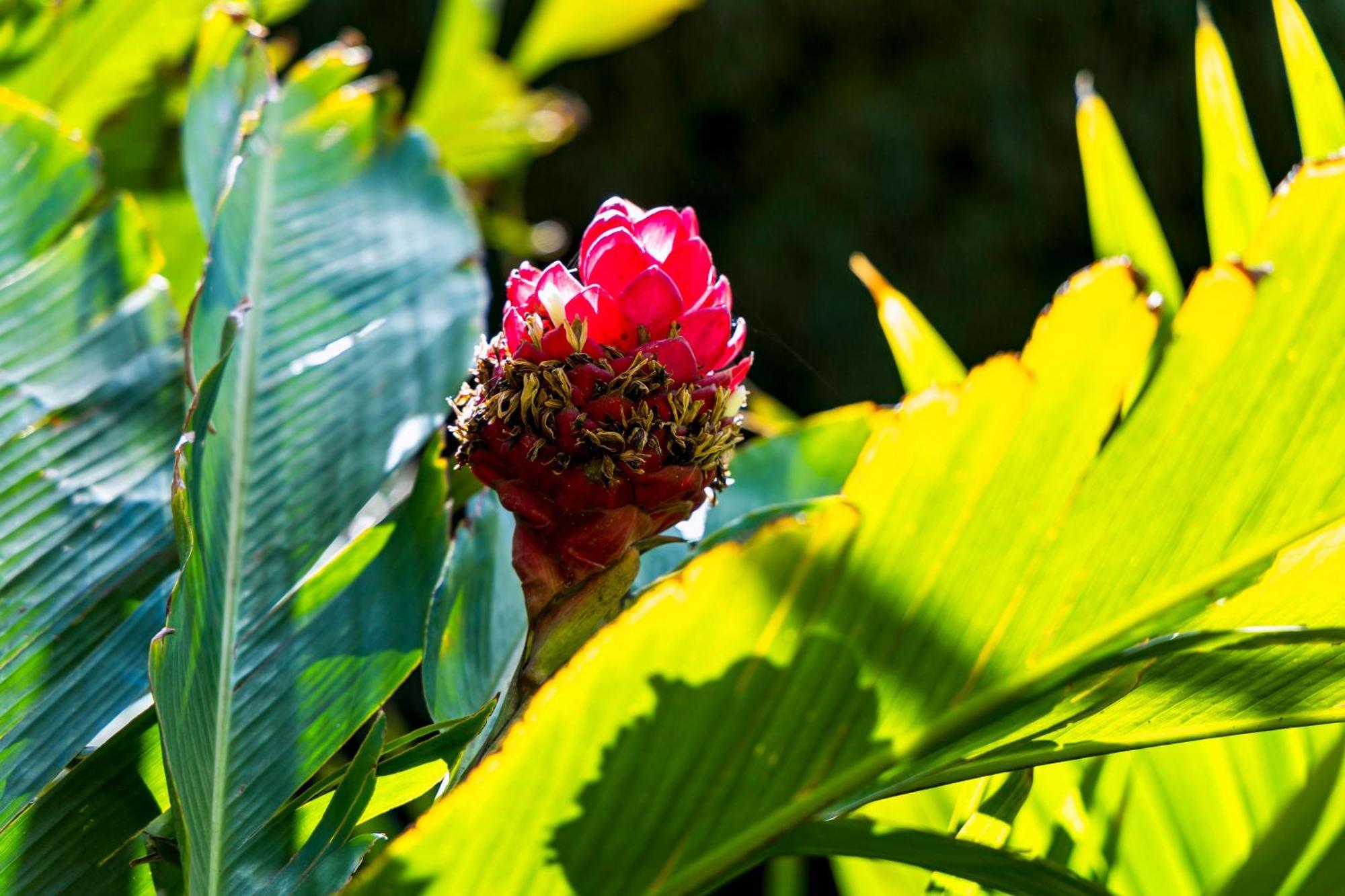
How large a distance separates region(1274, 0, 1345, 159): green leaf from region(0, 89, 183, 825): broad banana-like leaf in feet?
2.00

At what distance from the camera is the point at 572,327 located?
426mm

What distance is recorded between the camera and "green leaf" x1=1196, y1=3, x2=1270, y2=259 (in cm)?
63

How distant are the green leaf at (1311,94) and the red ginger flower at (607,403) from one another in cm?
33

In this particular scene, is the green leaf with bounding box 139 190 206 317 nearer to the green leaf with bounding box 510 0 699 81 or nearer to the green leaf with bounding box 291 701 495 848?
the green leaf with bounding box 291 701 495 848

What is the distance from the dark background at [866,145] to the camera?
122 inches

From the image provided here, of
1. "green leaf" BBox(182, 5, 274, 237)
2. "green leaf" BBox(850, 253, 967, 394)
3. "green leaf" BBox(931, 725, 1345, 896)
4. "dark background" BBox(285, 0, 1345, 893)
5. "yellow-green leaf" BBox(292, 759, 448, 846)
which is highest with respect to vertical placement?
"green leaf" BBox(182, 5, 274, 237)

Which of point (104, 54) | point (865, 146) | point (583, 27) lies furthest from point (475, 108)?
point (865, 146)

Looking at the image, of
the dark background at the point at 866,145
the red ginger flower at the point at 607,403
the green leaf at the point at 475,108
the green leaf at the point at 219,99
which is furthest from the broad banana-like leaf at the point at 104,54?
the dark background at the point at 866,145

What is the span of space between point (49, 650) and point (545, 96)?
1.51 metres

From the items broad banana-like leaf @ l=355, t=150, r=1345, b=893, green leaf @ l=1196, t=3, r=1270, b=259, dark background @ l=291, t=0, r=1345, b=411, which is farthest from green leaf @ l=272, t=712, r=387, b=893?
dark background @ l=291, t=0, r=1345, b=411

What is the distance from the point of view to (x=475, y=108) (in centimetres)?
157

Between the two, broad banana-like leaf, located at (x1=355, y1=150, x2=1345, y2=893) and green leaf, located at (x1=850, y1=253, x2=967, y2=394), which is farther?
green leaf, located at (x1=850, y1=253, x2=967, y2=394)

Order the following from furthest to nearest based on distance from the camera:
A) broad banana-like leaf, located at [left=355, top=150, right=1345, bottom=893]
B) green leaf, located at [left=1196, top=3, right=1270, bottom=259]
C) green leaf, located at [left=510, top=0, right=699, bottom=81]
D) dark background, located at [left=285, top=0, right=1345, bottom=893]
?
dark background, located at [left=285, top=0, right=1345, bottom=893] < green leaf, located at [left=510, top=0, right=699, bottom=81] < green leaf, located at [left=1196, top=3, right=1270, bottom=259] < broad banana-like leaf, located at [left=355, top=150, right=1345, bottom=893]

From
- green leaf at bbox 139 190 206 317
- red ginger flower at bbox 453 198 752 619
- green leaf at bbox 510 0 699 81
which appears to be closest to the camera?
red ginger flower at bbox 453 198 752 619
